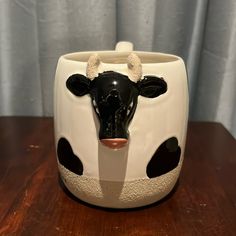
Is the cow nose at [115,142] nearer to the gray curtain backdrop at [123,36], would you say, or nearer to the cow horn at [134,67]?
the cow horn at [134,67]

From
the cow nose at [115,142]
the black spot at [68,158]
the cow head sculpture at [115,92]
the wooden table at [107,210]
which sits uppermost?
the cow head sculpture at [115,92]

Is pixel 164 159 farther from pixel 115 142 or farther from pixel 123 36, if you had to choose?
pixel 123 36

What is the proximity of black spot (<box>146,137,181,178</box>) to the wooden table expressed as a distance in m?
0.06

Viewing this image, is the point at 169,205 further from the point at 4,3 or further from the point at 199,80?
the point at 4,3

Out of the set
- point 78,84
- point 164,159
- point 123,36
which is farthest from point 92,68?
point 123,36

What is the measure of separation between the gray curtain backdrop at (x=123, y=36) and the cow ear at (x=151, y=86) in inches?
14.7

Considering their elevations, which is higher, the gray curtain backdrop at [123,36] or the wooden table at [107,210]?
the gray curtain backdrop at [123,36]

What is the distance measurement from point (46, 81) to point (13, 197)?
0.37m

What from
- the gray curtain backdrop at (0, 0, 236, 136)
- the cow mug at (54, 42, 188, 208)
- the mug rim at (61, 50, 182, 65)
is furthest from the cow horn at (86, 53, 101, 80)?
the gray curtain backdrop at (0, 0, 236, 136)

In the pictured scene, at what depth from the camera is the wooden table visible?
1.32 ft

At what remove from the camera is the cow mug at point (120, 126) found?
37 centimetres

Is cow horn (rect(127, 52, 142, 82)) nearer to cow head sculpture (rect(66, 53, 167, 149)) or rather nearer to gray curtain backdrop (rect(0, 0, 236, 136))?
cow head sculpture (rect(66, 53, 167, 149))

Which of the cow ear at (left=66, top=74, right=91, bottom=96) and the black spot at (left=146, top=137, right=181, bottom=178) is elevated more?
the cow ear at (left=66, top=74, right=91, bottom=96)

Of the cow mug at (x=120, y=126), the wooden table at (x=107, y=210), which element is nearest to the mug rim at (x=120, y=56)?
the cow mug at (x=120, y=126)
